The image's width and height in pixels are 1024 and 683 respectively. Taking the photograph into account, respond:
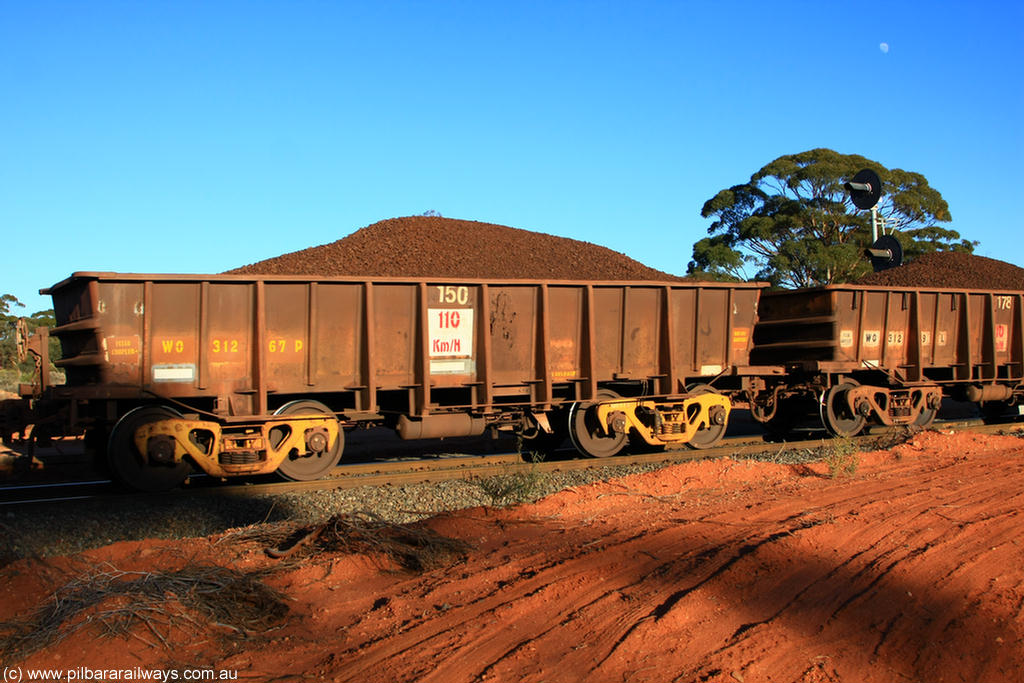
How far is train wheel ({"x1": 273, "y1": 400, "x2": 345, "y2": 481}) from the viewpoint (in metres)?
10.6

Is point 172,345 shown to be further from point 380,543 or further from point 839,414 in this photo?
point 839,414

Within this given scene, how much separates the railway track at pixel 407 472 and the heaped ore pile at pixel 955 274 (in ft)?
76.4

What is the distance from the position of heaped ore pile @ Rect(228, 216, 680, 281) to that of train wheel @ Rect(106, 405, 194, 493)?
61.0ft

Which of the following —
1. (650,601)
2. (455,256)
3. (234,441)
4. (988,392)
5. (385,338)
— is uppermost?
Result: (455,256)

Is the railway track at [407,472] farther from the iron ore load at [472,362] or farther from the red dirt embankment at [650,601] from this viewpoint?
the red dirt embankment at [650,601]

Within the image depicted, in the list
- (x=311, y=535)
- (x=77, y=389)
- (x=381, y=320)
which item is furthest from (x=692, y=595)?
(x=77, y=389)

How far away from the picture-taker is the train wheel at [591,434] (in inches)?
488

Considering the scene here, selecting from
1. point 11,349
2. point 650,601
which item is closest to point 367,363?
point 650,601

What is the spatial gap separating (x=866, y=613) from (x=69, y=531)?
23.9ft

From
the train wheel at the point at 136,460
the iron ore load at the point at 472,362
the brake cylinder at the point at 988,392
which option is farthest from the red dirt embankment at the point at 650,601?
the brake cylinder at the point at 988,392

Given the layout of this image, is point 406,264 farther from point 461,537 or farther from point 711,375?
point 461,537

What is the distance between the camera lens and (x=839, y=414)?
571 inches

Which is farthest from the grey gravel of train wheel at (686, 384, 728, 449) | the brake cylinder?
the brake cylinder

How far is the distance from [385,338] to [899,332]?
1002 cm
